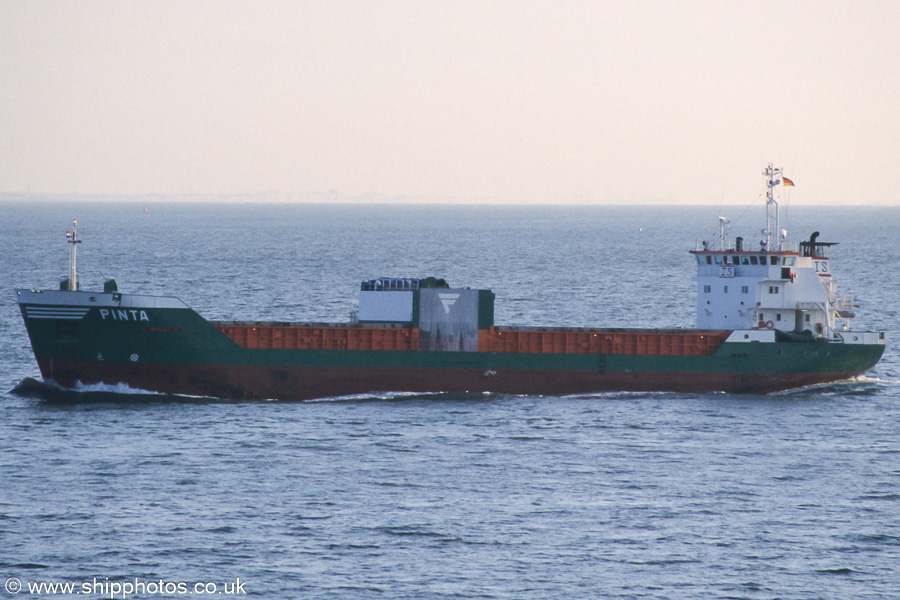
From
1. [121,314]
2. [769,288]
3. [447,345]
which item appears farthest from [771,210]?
[121,314]

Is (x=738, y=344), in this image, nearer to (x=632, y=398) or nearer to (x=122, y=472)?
(x=632, y=398)

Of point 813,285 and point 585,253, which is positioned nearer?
point 813,285

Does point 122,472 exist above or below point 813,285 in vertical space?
below

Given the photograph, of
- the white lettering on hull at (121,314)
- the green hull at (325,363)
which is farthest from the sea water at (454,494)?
the white lettering on hull at (121,314)

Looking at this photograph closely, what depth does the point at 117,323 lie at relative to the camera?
1845 inches

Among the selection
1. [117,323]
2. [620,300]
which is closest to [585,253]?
[620,300]

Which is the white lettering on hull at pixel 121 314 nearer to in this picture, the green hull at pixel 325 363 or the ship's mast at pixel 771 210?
the green hull at pixel 325 363

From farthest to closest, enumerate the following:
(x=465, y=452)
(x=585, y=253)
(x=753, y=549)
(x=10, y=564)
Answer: (x=585, y=253) < (x=465, y=452) < (x=753, y=549) < (x=10, y=564)

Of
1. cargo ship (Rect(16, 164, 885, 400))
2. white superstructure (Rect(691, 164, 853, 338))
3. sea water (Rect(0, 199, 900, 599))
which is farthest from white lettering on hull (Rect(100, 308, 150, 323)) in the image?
white superstructure (Rect(691, 164, 853, 338))

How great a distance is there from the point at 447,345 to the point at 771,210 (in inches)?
720

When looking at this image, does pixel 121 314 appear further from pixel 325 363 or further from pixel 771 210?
pixel 771 210

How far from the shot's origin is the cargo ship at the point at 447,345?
4716 centimetres

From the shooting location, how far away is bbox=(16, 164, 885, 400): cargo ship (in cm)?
4716

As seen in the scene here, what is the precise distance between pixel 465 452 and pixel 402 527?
8336mm
